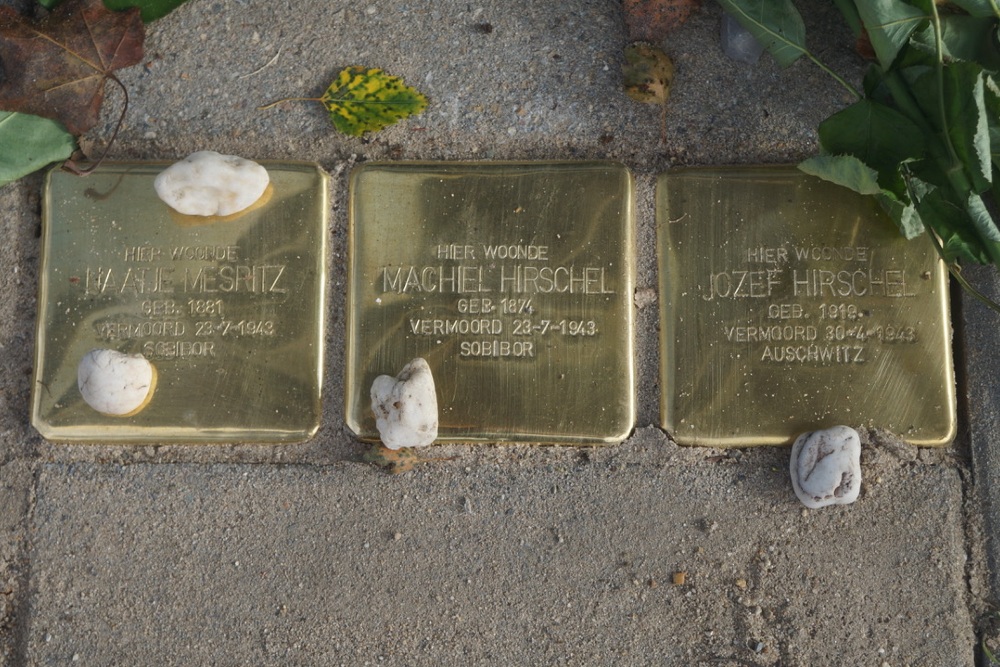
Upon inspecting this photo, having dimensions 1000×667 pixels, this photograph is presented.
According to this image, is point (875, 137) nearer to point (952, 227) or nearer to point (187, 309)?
point (952, 227)

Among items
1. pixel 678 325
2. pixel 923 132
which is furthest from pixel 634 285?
pixel 923 132

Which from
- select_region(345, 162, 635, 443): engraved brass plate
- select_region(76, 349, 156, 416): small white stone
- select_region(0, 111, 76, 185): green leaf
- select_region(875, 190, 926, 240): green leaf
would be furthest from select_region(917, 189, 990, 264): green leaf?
select_region(0, 111, 76, 185): green leaf

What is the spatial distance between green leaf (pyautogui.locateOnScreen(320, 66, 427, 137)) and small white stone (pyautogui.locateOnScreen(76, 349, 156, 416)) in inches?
22.8

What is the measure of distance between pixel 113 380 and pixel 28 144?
479 millimetres

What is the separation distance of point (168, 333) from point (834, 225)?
4.09 feet

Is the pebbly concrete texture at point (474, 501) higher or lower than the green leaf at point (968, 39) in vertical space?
lower

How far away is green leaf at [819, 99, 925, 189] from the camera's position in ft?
3.92

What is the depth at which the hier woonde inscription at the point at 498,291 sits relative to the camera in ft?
4.28

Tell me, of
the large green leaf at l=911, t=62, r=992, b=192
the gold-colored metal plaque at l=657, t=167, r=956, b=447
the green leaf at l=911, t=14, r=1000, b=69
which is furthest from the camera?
the gold-colored metal plaque at l=657, t=167, r=956, b=447

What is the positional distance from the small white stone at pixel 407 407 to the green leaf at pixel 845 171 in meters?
0.77

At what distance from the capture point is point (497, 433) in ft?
4.26

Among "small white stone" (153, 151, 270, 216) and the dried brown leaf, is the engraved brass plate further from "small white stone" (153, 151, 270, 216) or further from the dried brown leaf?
the dried brown leaf

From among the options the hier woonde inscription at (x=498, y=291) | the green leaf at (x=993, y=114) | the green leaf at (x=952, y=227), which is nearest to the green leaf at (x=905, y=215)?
the green leaf at (x=952, y=227)

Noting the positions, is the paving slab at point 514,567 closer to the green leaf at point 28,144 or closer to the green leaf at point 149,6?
the green leaf at point 28,144
